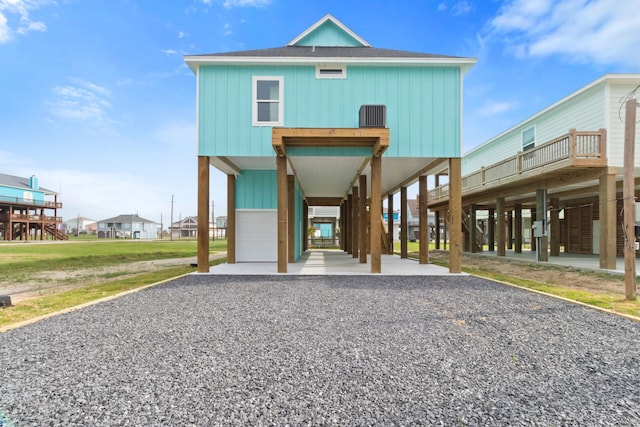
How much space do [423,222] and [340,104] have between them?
5947mm

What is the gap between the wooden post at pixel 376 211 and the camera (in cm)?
939

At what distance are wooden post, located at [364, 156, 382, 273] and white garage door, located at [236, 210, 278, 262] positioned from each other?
4.90m

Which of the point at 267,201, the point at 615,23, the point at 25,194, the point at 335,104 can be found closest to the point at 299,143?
the point at 335,104

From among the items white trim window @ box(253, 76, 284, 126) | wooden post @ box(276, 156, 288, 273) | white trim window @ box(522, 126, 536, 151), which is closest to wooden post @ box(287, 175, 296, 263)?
wooden post @ box(276, 156, 288, 273)

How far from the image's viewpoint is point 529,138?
16969 millimetres

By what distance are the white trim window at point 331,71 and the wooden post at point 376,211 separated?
9.63 ft

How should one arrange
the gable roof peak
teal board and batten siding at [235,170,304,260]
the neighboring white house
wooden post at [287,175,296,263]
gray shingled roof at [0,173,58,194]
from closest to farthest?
the gable roof peak, teal board and batten siding at [235,170,304,260], wooden post at [287,175,296,263], gray shingled roof at [0,173,58,194], the neighboring white house

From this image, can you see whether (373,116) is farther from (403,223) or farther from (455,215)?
(403,223)

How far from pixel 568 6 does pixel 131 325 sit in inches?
A: 622

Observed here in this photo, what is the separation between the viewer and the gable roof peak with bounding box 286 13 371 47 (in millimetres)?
12711

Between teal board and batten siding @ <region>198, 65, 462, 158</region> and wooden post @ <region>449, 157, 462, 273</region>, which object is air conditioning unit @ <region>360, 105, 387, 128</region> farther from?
wooden post @ <region>449, 157, 462, 273</region>

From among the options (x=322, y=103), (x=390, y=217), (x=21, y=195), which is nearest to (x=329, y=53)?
(x=322, y=103)

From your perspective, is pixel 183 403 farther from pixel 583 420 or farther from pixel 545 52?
pixel 545 52

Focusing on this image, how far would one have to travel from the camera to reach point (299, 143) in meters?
9.83
